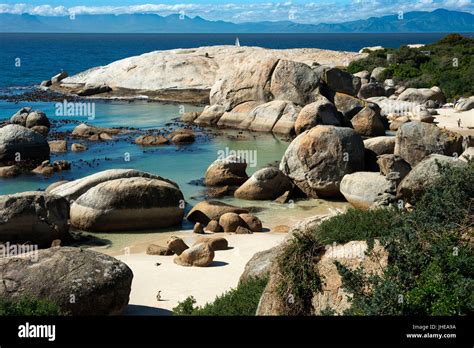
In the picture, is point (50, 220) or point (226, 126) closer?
point (50, 220)

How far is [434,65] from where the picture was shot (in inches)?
2103

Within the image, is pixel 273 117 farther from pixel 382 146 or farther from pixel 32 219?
pixel 32 219

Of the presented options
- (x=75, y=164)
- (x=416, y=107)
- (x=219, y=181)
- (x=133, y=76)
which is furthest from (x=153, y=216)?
(x=133, y=76)

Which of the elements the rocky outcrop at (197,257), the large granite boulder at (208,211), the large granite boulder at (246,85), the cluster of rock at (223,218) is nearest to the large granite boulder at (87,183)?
the large granite boulder at (208,211)

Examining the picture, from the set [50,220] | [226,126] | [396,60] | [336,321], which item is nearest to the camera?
[336,321]

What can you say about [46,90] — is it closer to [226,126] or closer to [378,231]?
[226,126]

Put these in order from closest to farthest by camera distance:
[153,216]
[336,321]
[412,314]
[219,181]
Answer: [336,321] → [412,314] → [153,216] → [219,181]

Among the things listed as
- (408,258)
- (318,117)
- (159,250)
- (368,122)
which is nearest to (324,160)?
(159,250)

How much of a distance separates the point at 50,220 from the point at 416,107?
27.2m

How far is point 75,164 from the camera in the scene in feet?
95.9

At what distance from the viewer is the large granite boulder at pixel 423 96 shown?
1683 inches

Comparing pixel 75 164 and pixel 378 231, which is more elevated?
pixel 378 231

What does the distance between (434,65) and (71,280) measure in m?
46.6

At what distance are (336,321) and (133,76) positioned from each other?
53.2m
